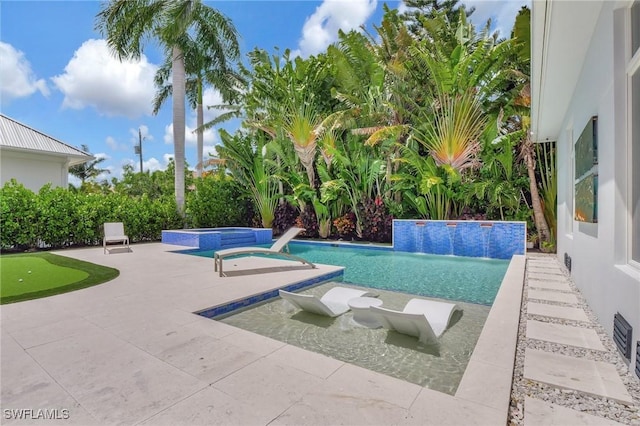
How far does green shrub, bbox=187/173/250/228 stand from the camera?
56.6 ft

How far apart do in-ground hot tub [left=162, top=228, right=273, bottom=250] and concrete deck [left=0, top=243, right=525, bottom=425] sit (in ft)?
27.7

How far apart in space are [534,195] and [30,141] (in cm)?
2256

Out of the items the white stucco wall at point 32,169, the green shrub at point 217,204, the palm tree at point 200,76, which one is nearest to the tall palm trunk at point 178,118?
the palm tree at point 200,76

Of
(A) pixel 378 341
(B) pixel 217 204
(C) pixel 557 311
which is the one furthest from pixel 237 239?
(C) pixel 557 311

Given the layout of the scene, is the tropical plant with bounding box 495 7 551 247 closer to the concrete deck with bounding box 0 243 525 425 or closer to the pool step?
the concrete deck with bounding box 0 243 525 425

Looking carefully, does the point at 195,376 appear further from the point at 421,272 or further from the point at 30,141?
the point at 30,141

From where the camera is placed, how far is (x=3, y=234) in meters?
11.2

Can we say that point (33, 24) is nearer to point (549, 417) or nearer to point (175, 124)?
point (175, 124)

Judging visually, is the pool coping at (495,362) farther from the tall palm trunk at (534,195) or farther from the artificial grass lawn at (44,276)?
the tall palm trunk at (534,195)

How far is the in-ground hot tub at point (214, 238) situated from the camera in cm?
1341

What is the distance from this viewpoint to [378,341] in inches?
163

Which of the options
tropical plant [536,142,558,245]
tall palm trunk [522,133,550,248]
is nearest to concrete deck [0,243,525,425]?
tall palm trunk [522,133,550,248]

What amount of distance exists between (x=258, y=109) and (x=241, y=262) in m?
11.7

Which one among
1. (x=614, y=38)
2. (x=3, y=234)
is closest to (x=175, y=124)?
(x=3, y=234)
